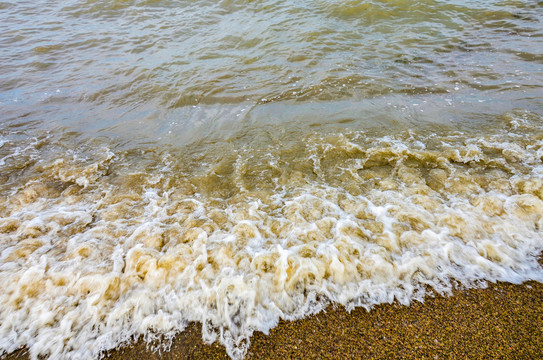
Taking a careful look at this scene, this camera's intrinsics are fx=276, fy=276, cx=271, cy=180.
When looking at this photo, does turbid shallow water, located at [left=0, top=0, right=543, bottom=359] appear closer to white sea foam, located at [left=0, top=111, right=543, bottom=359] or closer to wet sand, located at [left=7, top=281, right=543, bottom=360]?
white sea foam, located at [left=0, top=111, right=543, bottom=359]

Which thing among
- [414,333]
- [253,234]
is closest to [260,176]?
[253,234]

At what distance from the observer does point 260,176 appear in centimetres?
457

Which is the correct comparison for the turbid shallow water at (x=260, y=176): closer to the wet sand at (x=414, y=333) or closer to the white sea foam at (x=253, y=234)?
the white sea foam at (x=253, y=234)

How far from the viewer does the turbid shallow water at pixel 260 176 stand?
2.83m

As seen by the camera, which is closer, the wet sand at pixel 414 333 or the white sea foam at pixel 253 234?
the wet sand at pixel 414 333

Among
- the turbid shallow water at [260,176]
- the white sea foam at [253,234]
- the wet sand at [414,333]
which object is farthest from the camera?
the turbid shallow water at [260,176]

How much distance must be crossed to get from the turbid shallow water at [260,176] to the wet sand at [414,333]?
13 cm

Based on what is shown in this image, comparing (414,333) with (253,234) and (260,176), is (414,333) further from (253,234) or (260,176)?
(260,176)

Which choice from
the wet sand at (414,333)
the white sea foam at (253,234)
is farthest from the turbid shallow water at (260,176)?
the wet sand at (414,333)

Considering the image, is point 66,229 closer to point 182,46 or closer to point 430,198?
point 430,198

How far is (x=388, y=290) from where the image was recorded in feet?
9.12

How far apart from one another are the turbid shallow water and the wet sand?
129mm

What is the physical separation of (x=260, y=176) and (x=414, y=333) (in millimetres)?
2941

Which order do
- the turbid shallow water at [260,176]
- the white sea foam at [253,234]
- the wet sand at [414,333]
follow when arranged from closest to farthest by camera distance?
the wet sand at [414,333], the white sea foam at [253,234], the turbid shallow water at [260,176]
